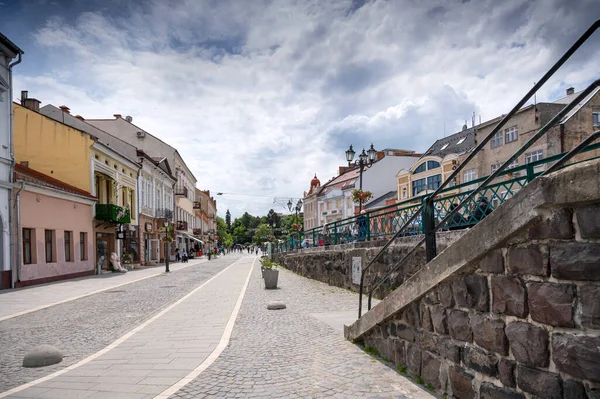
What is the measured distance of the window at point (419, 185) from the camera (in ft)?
149

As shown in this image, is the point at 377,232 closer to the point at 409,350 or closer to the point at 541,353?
the point at 409,350

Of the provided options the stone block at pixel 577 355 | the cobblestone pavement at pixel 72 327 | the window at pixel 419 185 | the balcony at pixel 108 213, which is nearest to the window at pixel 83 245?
the balcony at pixel 108 213

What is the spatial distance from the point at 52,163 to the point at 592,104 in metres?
35.1

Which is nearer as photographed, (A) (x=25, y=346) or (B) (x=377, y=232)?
(A) (x=25, y=346)

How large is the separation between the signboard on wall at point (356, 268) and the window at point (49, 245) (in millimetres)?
15495

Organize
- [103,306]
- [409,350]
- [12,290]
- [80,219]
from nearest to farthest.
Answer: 1. [409,350]
2. [103,306]
3. [12,290]
4. [80,219]

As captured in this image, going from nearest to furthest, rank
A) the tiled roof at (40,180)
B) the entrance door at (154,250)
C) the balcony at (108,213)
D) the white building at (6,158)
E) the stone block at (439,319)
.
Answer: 1. the stone block at (439,319)
2. the white building at (6,158)
3. the tiled roof at (40,180)
4. the balcony at (108,213)
5. the entrance door at (154,250)

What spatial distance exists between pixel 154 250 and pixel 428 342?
39702mm

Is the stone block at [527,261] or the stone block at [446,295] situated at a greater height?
the stone block at [527,261]

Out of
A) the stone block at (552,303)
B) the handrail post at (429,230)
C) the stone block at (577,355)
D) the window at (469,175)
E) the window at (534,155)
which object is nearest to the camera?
the stone block at (577,355)

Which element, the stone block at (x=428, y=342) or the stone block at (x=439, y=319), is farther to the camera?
the stone block at (x=428, y=342)

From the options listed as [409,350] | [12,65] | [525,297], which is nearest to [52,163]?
[12,65]

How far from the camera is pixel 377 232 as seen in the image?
42.1 ft

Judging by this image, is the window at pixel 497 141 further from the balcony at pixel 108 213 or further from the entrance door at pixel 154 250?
the entrance door at pixel 154 250
